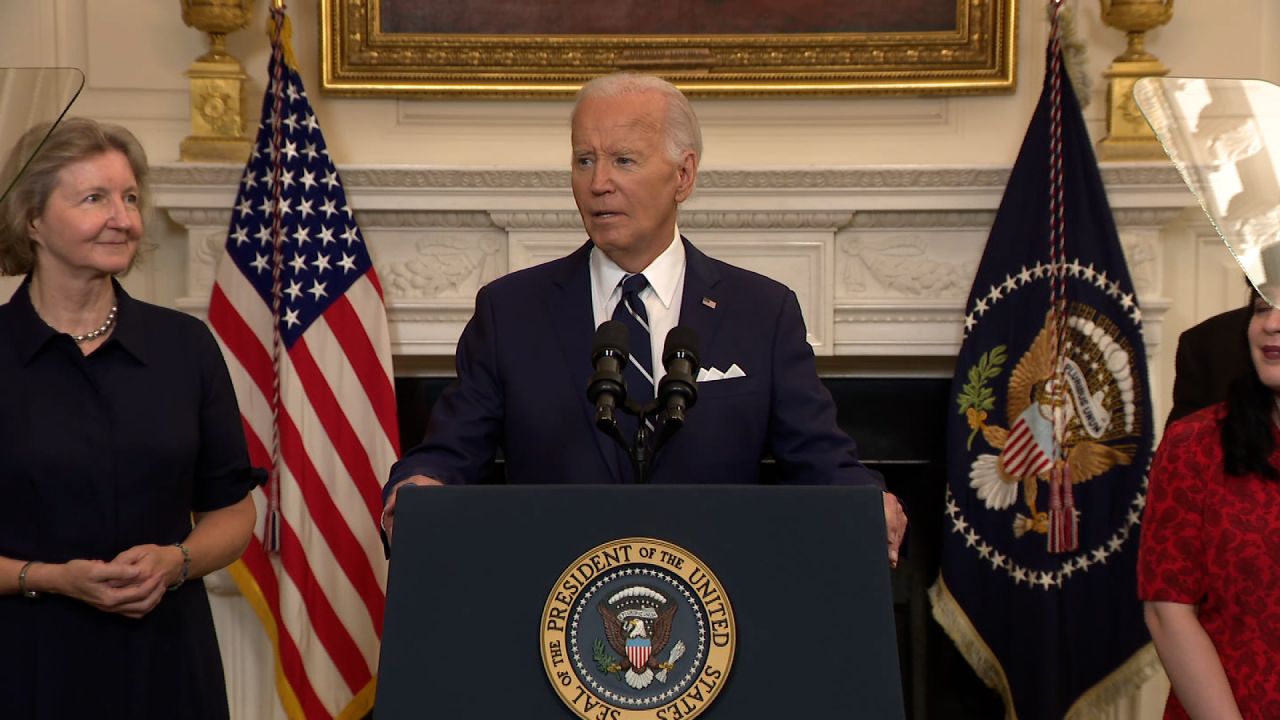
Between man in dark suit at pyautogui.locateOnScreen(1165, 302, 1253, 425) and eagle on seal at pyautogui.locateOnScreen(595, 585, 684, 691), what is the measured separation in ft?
7.81

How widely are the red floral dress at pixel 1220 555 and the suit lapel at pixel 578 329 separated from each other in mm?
1007

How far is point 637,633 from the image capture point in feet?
5.27

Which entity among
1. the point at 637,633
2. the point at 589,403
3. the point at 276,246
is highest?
the point at 276,246

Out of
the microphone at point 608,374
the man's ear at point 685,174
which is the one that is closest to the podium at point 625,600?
the microphone at point 608,374

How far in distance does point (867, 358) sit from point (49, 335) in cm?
270

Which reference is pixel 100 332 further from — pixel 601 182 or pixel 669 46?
pixel 669 46

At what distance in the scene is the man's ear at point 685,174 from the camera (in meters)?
2.39

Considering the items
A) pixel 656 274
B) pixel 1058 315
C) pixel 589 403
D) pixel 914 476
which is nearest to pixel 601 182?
pixel 656 274

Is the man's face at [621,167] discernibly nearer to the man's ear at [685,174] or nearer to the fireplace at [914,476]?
the man's ear at [685,174]

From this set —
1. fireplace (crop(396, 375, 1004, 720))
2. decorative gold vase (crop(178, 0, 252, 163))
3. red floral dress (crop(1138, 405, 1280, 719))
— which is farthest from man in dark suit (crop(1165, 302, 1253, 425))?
decorative gold vase (crop(178, 0, 252, 163))

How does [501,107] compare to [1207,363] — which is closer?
[1207,363]

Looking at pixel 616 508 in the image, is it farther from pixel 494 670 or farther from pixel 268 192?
pixel 268 192

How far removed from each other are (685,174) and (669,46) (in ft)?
6.80

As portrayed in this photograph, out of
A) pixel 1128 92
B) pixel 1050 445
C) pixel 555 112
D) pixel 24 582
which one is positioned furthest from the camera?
pixel 555 112
